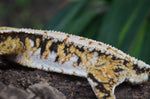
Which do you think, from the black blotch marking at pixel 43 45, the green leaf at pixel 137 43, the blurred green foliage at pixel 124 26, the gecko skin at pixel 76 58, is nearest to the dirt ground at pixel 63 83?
the gecko skin at pixel 76 58

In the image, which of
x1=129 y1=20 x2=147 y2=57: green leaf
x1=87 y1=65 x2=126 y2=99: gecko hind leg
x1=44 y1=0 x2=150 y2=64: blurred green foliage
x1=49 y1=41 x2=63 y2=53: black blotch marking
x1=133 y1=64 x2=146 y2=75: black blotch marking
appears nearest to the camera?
x1=87 y1=65 x2=126 y2=99: gecko hind leg

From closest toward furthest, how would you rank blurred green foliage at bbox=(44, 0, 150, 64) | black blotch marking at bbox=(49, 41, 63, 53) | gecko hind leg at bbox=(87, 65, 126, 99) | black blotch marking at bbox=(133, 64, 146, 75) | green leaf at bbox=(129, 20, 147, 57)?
1. gecko hind leg at bbox=(87, 65, 126, 99)
2. black blotch marking at bbox=(133, 64, 146, 75)
3. black blotch marking at bbox=(49, 41, 63, 53)
4. blurred green foliage at bbox=(44, 0, 150, 64)
5. green leaf at bbox=(129, 20, 147, 57)

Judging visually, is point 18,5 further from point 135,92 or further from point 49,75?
point 135,92

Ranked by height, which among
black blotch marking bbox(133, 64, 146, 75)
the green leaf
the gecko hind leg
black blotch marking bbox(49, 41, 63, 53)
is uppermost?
the green leaf

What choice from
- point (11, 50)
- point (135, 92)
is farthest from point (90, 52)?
point (11, 50)

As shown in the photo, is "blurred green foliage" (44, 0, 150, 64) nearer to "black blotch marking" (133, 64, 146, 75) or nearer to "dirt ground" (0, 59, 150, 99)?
"black blotch marking" (133, 64, 146, 75)

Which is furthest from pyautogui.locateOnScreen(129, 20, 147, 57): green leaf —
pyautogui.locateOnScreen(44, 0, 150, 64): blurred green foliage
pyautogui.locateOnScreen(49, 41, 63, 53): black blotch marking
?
pyautogui.locateOnScreen(49, 41, 63, 53): black blotch marking

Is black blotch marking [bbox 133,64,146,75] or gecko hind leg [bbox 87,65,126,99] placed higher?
black blotch marking [bbox 133,64,146,75]

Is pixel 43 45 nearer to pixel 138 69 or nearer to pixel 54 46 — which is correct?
pixel 54 46

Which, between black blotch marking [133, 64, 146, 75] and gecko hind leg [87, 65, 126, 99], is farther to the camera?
black blotch marking [133, 64, 146, 75]
